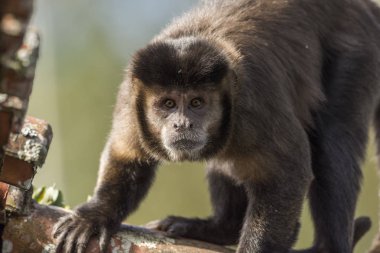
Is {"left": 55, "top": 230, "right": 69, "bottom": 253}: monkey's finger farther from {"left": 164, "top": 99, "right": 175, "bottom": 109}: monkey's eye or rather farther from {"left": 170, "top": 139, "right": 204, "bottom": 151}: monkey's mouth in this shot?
{"left": 164, "top": 99, "right": 175, "bottom": 109}: monkey's eye

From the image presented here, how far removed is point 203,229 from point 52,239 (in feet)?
6.49

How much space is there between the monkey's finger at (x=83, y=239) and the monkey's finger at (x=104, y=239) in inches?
4.5

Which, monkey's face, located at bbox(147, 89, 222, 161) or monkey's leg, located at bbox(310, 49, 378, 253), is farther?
monkey's leg, located at bbox(310, 49, 378, 253)

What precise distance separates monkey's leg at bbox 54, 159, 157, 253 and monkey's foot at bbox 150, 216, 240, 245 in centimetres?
44

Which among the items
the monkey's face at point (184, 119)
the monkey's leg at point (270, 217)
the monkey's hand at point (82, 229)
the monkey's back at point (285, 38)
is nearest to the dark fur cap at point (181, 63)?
the monkey's face at point (184, 119)

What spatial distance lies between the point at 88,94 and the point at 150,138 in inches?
887

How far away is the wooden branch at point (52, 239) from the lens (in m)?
Result: 5.93

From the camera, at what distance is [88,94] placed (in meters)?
29.7

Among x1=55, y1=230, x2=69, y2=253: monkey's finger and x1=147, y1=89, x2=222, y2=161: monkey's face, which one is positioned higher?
x1=147, y1=89, x2=222, y2=161: monkey's face

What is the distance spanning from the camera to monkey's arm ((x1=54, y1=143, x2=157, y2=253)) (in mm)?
6441

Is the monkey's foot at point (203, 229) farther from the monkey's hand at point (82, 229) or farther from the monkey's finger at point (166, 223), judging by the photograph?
the monkey's hand at point (82, 229)

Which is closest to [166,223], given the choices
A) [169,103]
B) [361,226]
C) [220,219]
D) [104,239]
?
[220,219]

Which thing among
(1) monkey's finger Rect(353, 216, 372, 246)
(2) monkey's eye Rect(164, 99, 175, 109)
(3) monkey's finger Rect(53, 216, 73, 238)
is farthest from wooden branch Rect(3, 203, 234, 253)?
(1) monkey's finger Rect(353, 216, 372, 246)

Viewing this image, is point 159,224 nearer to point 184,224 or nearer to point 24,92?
point 184,224
